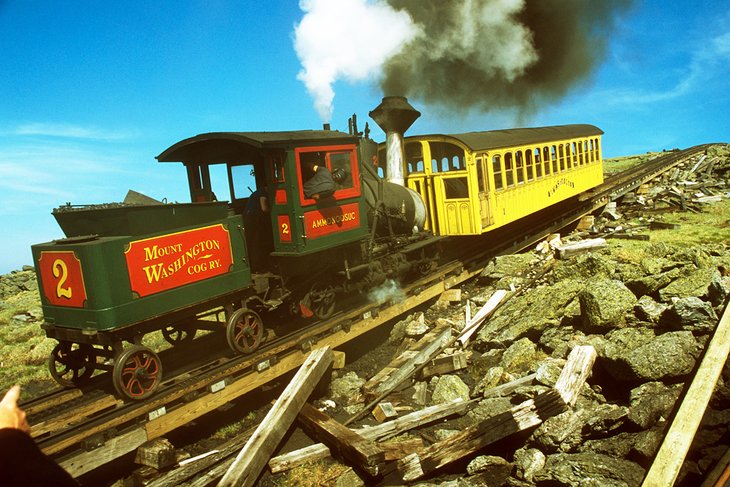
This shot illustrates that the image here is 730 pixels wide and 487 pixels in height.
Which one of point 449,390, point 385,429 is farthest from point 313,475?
point 449,390

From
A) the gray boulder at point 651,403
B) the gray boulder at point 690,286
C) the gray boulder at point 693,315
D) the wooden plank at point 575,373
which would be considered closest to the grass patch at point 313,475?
the wooden plank at point 575,373

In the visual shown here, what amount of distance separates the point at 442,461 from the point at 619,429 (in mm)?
1990

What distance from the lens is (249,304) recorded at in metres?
8.72

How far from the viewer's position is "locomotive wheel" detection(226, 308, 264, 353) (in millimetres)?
7832

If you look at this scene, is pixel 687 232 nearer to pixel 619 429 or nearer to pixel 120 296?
pixel 619 429

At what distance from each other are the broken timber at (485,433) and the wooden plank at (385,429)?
2.53 feet

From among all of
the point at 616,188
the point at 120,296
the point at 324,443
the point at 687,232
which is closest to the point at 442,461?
the point at 324,443

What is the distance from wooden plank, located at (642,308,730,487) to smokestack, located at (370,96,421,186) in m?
7.91

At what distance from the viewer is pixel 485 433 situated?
571cm

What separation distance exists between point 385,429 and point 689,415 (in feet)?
11.3

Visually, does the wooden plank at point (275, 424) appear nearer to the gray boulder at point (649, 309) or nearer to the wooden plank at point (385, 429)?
the wooden plank at point (385, 429)

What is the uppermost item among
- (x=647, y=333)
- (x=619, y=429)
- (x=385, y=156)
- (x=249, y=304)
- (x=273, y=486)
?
(x=385, y=156)

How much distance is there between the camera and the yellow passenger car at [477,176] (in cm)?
1209

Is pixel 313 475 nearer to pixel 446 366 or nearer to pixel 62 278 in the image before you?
pixel 446 366
